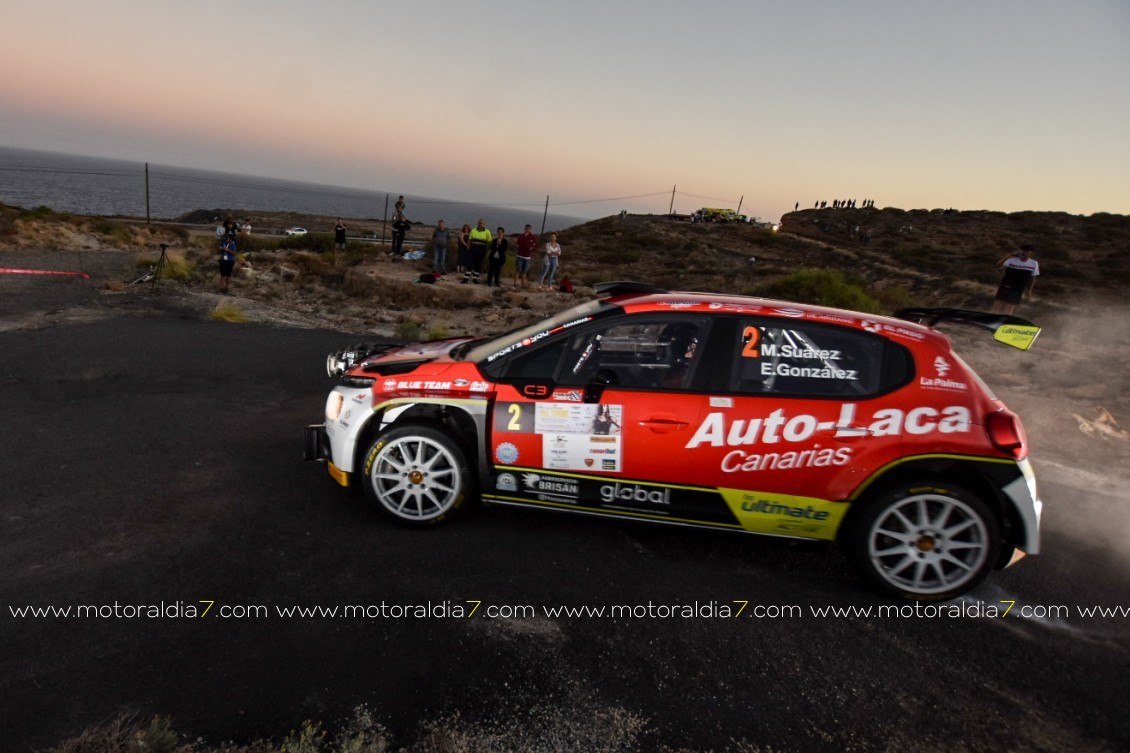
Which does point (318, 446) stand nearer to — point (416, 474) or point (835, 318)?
point (416, 474)

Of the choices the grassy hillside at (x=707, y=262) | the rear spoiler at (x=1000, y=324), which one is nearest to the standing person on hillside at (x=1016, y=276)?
the grassy hillside at (x=707, y=262)

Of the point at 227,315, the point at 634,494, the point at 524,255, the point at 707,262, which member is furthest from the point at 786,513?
the point at 707,262

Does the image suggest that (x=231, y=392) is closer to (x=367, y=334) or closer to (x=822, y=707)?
(x=367, y=334)

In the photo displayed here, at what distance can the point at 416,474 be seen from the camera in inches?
159

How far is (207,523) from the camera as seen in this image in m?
3.95

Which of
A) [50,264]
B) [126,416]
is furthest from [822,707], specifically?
[50,264]

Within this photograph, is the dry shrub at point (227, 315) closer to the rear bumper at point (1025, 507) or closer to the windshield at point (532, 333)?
the windshield at point (532, 333)

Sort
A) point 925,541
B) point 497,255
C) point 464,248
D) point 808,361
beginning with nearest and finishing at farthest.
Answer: point 925,541
point 808,361
point 497,255
point 464,248

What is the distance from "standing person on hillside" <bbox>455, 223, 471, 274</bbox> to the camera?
57.3ft

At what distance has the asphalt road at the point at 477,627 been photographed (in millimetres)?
2682

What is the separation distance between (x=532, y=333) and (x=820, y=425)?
5.95 feet

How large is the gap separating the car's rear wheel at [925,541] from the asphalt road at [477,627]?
0.18 meters

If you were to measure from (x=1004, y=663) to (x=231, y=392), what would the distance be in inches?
260

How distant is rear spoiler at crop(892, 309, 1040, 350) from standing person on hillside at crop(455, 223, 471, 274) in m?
14.2
